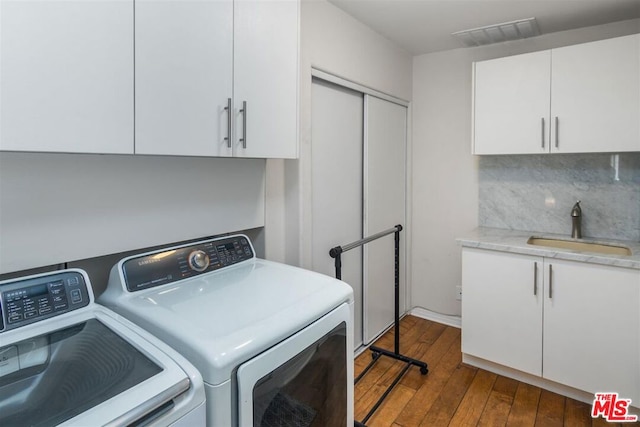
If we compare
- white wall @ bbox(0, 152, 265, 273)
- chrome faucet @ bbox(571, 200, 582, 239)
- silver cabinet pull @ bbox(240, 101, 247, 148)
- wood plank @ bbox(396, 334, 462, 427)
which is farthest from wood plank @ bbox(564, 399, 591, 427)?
silver cabinet pull @ bbox(240, 101, 247, 148)

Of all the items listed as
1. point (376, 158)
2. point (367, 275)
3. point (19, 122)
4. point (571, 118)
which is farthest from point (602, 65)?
point (19, 122)

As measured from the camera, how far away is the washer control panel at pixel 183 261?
4.37 ft

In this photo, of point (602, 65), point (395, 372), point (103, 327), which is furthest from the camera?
point (395, 372)

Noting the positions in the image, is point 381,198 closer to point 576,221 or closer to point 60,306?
point 576,221

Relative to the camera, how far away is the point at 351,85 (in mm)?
2451

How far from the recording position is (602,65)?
2203 millimetres

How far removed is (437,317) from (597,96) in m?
2.08

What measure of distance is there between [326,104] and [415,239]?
5.48 feet

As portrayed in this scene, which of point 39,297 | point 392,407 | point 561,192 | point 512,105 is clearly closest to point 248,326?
point 39,297

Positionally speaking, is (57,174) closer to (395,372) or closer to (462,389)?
(395,372)

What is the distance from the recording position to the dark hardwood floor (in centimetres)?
204

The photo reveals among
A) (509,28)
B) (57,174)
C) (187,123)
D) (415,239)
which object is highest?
(509,28)

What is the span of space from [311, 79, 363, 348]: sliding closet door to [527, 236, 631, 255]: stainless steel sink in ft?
4.03

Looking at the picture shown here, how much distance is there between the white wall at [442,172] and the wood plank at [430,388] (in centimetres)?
63
